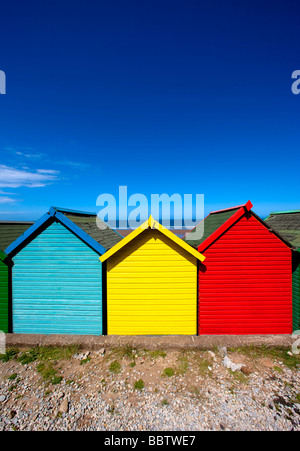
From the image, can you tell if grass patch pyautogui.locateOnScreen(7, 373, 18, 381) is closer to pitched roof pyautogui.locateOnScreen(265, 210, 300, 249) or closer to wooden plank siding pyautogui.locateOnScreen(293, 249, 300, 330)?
wooden plank siding pyautogui.locateOnScreen(293, 249, 300, 330)

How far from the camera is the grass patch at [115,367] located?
220 inches

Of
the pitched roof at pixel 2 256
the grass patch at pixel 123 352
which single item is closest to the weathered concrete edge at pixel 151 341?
the grass patch at pixel 123 352

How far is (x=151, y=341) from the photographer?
6641 millimetres

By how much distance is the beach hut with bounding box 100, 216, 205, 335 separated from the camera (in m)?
6.95

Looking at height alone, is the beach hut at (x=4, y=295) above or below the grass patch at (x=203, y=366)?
above

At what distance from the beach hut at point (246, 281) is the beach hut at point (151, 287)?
21.4 inches

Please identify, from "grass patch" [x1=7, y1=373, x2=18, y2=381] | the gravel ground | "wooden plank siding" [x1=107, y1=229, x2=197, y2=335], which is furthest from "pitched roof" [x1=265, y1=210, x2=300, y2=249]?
"grass patch" [x1=7, y1=373, x2=18, y2=381]

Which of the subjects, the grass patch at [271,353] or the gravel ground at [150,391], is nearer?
the gravel ground at [150,391]

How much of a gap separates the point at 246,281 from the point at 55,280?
6.94m

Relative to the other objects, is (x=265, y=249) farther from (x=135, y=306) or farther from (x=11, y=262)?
(x=11, y=262)

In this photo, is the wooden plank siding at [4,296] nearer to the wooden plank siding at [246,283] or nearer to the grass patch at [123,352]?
the grass patch at [123,352]

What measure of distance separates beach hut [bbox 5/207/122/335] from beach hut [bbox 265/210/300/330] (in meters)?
7.08

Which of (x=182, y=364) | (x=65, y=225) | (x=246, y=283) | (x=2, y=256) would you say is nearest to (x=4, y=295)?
(x=2, y=256)
